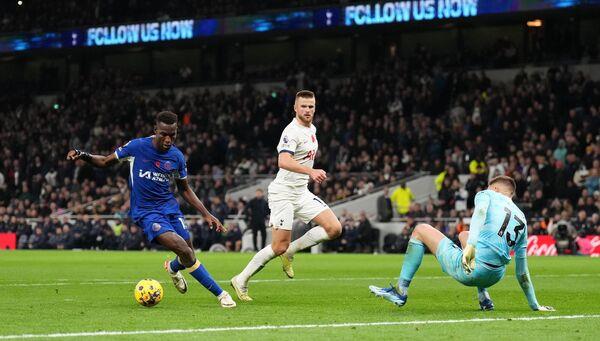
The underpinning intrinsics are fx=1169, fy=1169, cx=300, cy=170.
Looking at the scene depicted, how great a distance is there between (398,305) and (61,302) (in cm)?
414

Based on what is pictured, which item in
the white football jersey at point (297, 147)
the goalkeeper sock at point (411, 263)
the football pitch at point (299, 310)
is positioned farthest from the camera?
the white football jersey at point (297, 147)

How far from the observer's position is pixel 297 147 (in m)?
14.3

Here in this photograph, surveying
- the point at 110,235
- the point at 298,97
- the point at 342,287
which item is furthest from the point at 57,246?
the point at 298,97

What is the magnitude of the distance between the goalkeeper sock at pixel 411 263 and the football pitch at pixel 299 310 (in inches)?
12.0

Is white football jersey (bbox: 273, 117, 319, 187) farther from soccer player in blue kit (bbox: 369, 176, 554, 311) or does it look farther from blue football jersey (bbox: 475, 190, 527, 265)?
blue football jersey (bbox: 475, 190, 527, 265)

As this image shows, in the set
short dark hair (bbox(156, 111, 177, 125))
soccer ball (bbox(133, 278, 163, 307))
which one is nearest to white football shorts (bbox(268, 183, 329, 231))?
short dark hair (bbox(156, 111, 177, 125))

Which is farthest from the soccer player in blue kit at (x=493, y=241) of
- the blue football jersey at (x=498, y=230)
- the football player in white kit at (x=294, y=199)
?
the football player in white kit at (x=294, y=199)

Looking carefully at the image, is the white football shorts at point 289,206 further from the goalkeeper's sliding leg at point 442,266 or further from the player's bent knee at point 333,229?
the goalkeeper's sliding leg at point 442,266

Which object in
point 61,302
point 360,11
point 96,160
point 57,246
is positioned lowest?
point 57,246

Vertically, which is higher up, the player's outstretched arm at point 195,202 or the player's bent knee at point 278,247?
the player's outstretched arm at point 195,202

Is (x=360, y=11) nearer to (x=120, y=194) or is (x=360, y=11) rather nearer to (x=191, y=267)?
(x=120, y=194)

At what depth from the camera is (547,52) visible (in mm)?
45031

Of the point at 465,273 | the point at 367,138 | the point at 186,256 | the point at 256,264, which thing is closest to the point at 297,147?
the point at 256,264

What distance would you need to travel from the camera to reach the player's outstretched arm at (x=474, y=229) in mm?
10945
